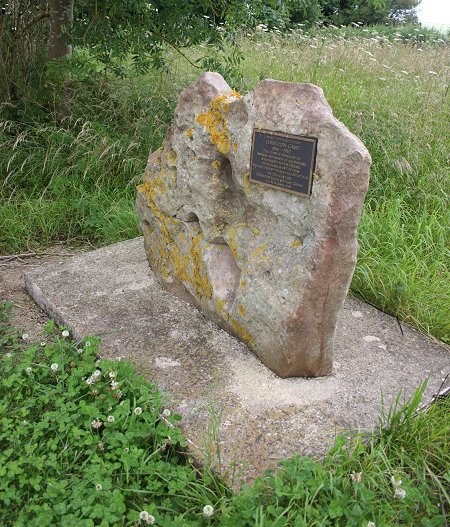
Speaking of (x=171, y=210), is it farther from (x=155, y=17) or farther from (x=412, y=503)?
(x=155, y=17)

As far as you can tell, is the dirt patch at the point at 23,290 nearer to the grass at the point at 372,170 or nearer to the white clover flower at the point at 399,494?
the grass at the point at 372,170

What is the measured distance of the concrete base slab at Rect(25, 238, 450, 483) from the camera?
2.36 metres

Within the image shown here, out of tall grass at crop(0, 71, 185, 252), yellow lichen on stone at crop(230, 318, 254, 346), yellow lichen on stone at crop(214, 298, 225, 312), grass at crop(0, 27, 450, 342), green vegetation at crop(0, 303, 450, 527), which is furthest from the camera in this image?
tall grass at crop(0, 71, 185, 252)

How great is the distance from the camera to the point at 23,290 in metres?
3.79

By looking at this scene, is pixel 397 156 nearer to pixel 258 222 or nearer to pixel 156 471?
pixel 258 222

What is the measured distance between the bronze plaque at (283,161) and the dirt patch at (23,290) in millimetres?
1618

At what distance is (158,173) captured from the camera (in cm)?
346

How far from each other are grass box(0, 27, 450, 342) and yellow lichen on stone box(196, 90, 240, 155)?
1.28 m

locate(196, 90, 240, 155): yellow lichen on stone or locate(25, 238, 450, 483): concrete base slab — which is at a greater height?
locate(196, 90, 240, 155): yellow lichen on stone

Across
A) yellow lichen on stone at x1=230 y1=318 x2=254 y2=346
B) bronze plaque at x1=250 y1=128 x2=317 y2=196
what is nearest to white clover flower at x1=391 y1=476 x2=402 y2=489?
yellow lichen on stone at x1=230 y1=318 x2=254 y2=346

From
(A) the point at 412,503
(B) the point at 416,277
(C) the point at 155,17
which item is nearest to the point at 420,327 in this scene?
(B) the point at 416,277

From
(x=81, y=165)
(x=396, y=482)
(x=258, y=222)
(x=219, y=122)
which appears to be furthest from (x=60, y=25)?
(x=396, y=482)

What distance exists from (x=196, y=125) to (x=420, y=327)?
171cm

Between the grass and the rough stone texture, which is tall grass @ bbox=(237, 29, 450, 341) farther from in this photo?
the rough stone texture
